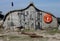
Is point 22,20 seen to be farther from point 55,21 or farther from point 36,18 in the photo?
point 55,21

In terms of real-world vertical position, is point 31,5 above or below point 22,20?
above

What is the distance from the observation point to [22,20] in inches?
1368

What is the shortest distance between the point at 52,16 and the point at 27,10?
4038mm

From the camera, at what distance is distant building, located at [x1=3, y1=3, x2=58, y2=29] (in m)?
34.6

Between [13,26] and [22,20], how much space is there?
1.68 meters

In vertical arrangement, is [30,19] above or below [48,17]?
below

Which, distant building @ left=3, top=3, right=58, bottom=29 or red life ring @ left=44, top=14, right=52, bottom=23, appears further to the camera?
red life ring @ left=44, top=14, right=52, bottom=23

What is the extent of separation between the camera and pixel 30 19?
34812 mm

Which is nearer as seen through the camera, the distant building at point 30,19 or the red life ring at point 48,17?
the distant building at point 30,19

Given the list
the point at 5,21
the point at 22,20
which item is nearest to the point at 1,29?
the point at 5,21

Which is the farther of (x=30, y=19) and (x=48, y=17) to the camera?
(x=48, y=17)

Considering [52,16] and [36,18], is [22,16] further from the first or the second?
[52,16]

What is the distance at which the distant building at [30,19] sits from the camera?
34.6 m

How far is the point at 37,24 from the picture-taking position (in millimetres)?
35062
